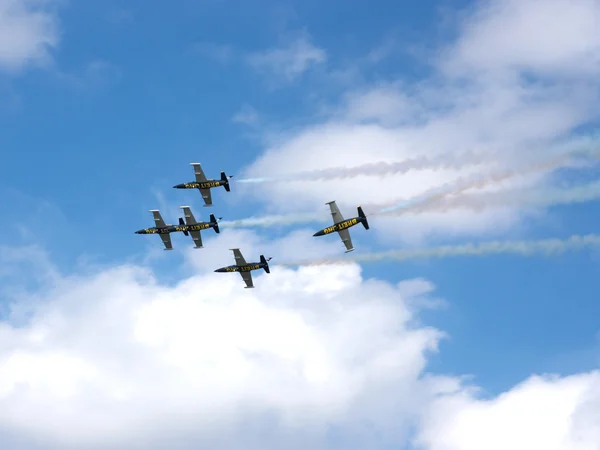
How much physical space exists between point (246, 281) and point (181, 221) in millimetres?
14099

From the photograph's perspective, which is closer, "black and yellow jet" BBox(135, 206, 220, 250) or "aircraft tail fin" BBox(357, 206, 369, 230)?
"aircraft tail fin" BBox(357, 206, 369, 230)

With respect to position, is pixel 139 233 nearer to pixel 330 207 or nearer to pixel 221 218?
pixel 221 218

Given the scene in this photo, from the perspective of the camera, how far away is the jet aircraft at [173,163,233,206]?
486 feet

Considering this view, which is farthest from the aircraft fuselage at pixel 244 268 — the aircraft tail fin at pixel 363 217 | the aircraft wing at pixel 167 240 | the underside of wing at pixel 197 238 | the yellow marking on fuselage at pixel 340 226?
the aircraft tail fin at pixel 363 217

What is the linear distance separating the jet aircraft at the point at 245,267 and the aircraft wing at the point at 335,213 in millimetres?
15259

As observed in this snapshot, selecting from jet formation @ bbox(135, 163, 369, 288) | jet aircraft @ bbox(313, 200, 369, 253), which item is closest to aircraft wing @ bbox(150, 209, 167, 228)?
jet formation @ bbox(135, 163, 369, 288)

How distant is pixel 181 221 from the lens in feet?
498

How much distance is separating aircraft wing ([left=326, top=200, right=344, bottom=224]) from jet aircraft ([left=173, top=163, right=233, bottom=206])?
69.5 feet

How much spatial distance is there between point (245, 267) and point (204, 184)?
14.2m

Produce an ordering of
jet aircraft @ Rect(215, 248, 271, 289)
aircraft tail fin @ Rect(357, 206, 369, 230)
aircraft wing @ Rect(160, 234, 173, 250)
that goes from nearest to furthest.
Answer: aircraft tail fin @ Rect(357, 206, 369, 230) < jet aircraft @ Rect(215, 248, 271, 289) < aircraft wing @ Rect(160, 234, 173, 250)

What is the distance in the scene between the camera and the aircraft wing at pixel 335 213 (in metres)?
133

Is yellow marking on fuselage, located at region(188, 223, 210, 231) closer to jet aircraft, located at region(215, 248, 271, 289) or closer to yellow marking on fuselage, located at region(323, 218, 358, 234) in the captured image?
jet aircraft, located at region(215, 248, 271, 289)

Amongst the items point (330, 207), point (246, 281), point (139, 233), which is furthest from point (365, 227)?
point (139, 233)

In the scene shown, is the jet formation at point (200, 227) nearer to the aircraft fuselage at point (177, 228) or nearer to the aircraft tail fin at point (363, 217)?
the aircraft fuselage at point (177, 228)
